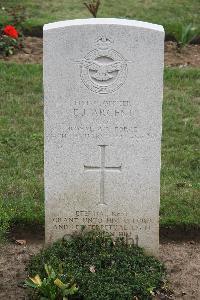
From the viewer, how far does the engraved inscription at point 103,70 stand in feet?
17.6

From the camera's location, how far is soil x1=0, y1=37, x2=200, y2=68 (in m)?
10.7

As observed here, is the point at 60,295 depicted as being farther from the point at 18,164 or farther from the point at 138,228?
the point at 18,164

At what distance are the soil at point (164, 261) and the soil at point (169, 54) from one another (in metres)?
4.62

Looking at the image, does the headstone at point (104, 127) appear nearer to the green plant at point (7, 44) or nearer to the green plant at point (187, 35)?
the green plant at point (7, 44)

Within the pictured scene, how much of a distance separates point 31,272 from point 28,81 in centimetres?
456

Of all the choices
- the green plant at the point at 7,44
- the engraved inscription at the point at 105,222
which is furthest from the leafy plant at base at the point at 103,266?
the green plant at the point at 7,44

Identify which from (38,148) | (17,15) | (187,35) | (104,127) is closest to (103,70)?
(104,127)

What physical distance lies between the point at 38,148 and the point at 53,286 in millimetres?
2971

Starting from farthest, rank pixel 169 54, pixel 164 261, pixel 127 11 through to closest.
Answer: pixel 127 11 < pixel 169 54 < pixel 164 261

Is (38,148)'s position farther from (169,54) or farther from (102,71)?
(169,54)

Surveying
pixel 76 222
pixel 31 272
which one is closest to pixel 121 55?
pixel 76 222

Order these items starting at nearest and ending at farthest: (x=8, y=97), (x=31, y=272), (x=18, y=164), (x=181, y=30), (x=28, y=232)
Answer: (x=31, y=272) → (x=28, y=232) → (x=18, y=164) → (x=8, y=97) → (x=181, y=30)

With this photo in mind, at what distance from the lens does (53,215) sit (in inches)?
228

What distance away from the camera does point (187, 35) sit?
1110cm
